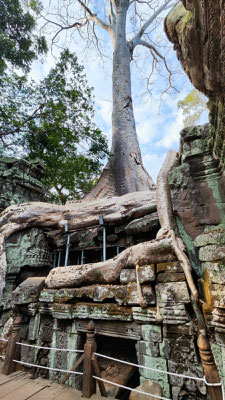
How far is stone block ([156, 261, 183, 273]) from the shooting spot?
2.04 meters

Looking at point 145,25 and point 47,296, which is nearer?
point 47,296

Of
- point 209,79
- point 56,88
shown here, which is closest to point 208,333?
point 209,79

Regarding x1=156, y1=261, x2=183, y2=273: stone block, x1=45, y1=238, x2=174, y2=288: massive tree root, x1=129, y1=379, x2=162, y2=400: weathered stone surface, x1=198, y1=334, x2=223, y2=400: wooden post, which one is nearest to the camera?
x1=198, y1=334, x2=223, y2=400: wooden post

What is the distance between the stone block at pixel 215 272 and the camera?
1.67 meters

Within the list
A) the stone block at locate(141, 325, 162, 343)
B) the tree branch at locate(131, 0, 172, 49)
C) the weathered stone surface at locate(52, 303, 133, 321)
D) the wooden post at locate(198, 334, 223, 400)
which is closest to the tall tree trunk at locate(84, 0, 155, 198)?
the tree branch at locate(131, 0, 172, 49)

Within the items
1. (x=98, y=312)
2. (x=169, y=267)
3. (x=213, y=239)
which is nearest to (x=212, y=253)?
(x=213, y=239)

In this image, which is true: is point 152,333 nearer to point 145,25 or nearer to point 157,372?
point 157,372

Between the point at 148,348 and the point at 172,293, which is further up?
the point at 172,293

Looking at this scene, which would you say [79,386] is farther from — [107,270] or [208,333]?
[208,333]

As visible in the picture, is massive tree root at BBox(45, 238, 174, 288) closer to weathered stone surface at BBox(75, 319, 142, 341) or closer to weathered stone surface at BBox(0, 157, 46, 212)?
weathered stone surface at BBox(75, 319, 142, 341)

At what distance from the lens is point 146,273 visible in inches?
84.0

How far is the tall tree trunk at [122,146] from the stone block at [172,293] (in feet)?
13.3

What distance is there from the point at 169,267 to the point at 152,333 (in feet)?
2.13

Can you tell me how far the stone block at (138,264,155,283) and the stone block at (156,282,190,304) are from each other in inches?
4.5
